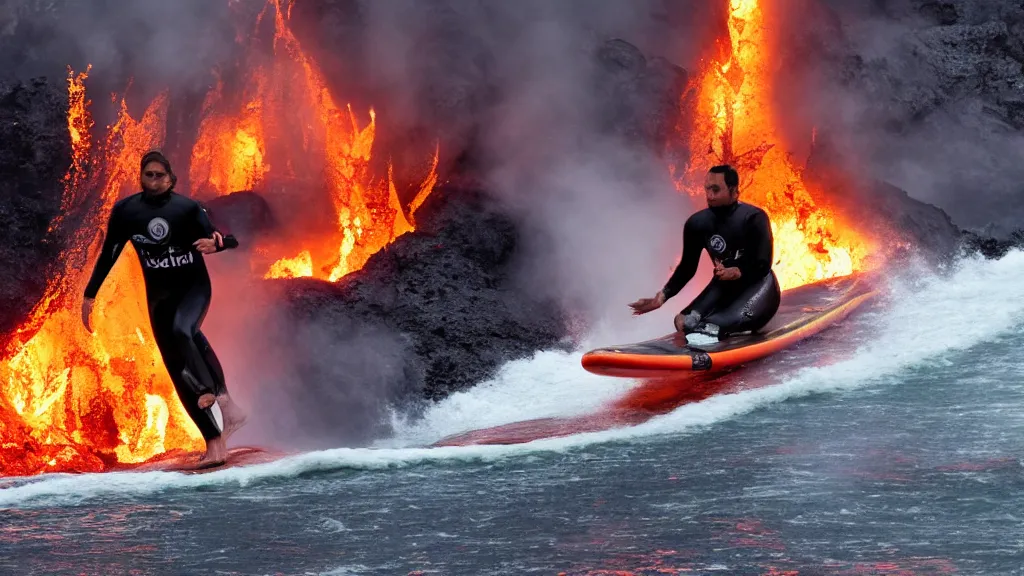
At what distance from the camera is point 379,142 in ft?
40.6

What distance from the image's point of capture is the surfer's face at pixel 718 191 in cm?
759

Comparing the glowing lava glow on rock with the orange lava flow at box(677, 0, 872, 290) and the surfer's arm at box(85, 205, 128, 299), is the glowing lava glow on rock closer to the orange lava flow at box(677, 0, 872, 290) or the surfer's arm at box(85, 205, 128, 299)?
the surfer's arm at box(85, 205, 128, 299)

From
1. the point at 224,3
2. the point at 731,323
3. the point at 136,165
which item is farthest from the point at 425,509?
the point at 224,3

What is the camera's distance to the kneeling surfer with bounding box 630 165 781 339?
7.61 meters

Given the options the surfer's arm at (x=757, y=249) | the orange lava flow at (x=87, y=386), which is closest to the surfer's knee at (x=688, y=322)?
the surfer's arm at (x=757, y=249)

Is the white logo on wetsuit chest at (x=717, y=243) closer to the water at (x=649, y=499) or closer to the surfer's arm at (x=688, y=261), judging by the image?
the surfer's arm at (x=688, y=261)

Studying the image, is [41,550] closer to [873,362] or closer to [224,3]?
[873,362]

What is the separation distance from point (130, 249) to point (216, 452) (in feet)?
15.6

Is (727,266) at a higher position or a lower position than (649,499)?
higher

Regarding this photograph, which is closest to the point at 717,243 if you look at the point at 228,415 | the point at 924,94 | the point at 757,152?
the point at 228,415

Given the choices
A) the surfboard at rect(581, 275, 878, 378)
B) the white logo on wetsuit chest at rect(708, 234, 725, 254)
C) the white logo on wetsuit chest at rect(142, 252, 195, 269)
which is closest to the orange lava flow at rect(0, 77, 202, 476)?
the white logo on wetsuit chest at rect(142, 252, 195, 269)

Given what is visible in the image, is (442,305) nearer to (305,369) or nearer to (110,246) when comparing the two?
(305,369)

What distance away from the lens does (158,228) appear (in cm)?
620

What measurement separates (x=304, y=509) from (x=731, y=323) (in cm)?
366
